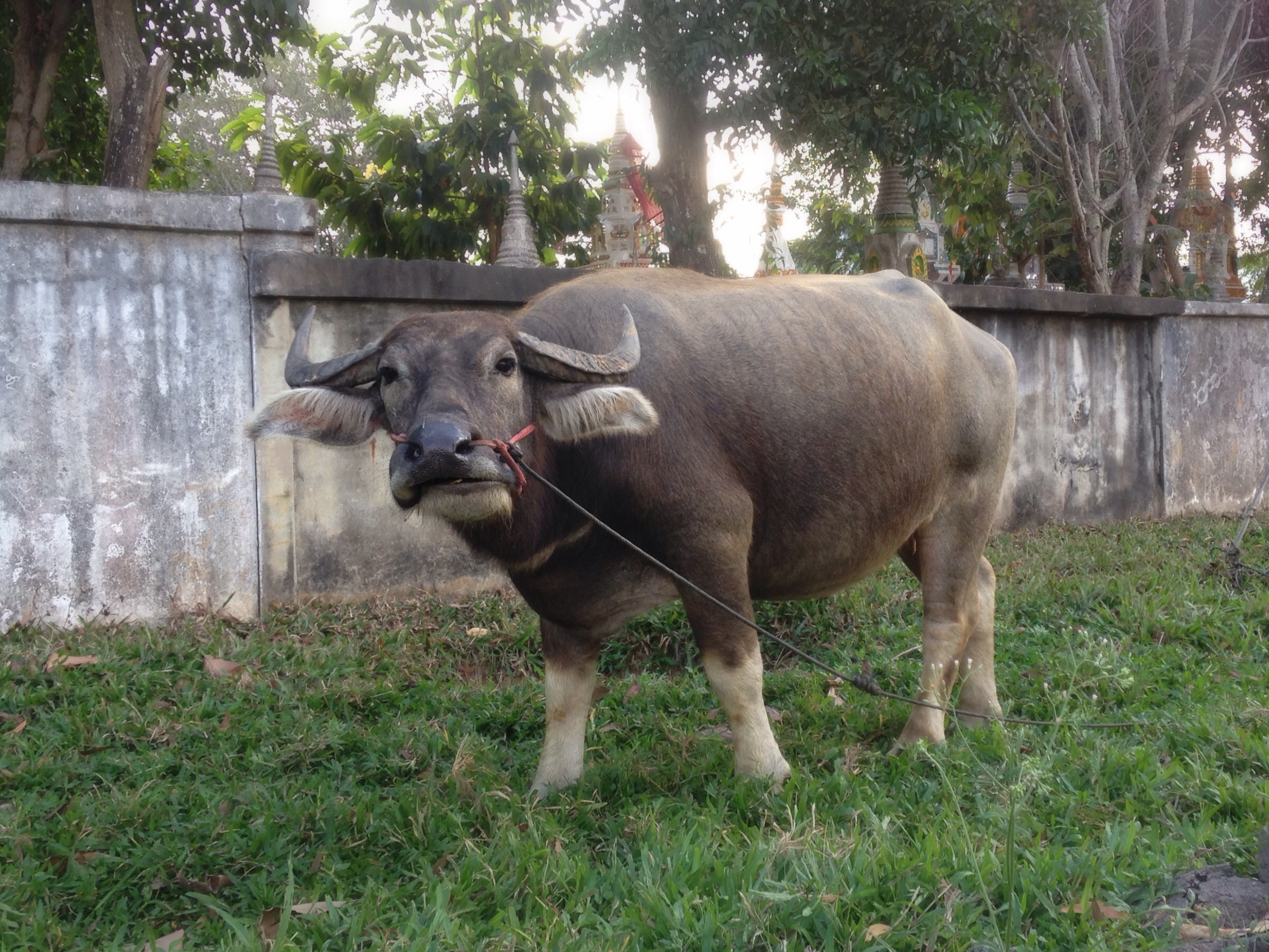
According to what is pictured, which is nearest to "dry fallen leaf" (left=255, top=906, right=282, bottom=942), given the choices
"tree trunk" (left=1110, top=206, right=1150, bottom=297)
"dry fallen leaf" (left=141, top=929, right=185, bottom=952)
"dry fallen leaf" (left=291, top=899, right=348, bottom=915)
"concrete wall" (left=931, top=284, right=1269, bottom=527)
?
"dry fallen leaf" (left=291, top=899, right=348, bottom=915)

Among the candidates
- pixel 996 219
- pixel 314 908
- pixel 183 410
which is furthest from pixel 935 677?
pixel 996 219

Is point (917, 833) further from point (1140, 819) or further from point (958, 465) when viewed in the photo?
point (958, 465)

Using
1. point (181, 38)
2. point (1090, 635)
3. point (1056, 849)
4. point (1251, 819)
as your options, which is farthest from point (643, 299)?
point (181, 38)

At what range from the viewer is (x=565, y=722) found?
11.0 feet

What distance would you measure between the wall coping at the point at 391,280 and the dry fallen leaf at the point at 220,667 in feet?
5.93

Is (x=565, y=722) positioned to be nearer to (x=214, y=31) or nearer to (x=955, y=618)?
(x=955, y=618)

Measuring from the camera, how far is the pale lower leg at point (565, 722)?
3326mm

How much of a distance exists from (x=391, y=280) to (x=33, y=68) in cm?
283

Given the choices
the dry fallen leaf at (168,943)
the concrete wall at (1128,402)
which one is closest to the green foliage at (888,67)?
the concrete wall at (1128,402)

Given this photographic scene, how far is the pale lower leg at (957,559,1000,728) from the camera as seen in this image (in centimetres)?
395

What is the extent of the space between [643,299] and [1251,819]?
7.22ft

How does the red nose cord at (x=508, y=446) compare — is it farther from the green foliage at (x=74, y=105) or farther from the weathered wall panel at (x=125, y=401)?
the green foliage at (x=74, y=105)

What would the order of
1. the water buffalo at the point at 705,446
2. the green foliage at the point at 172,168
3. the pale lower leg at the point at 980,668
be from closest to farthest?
the water buffalo at the point at 705,446 → the pale lower leg at the point at 980,668 → the green foliage at the point at 172,168

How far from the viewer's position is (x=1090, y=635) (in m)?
4.89
